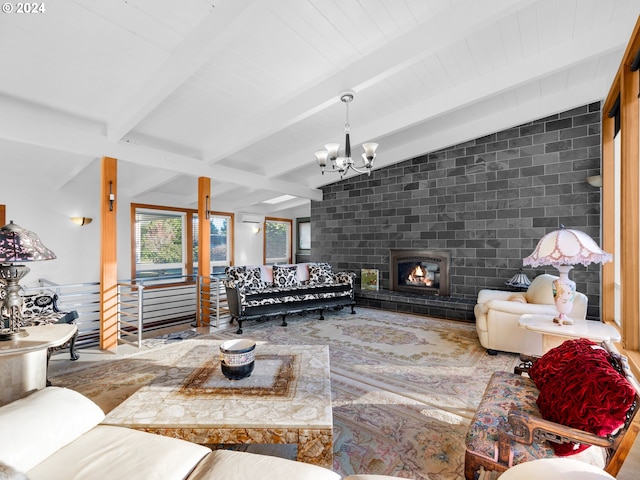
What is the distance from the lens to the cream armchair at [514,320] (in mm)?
3086

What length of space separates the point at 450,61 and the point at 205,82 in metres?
2.48

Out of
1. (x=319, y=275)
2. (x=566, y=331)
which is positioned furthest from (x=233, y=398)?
(x=319, y=275)

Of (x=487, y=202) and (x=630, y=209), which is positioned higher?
(x=487, y=202)

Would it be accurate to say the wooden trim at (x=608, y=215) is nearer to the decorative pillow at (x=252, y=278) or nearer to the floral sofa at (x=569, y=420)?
the floral sofa at (x=569, y=420)

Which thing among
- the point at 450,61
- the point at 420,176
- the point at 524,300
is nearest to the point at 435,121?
the point at 420,176

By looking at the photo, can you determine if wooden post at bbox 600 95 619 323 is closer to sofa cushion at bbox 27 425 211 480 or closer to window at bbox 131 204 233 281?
sofa cushion at bbox 27 425 211 480

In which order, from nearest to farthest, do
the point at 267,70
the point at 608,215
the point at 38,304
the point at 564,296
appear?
1. the point at 564,296
2. the point at 267,70
3. the point at 38,304
4. the point at 608,215

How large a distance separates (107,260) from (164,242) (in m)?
3.11

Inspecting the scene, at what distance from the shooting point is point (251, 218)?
809 cm

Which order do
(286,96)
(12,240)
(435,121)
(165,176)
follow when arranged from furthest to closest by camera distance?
1. (165,176)
2. (435,121)
3. (286,96)
4. (12,240)

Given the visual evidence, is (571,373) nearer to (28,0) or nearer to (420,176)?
(28,0)

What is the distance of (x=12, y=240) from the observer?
188cm

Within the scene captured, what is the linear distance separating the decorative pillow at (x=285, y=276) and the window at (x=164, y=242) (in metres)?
2.05

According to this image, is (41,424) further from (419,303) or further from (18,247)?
(419,303)
